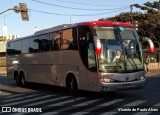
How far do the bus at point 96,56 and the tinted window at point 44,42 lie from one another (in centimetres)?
20

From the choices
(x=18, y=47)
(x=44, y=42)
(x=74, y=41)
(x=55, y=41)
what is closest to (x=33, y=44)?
(x=44, y=42)

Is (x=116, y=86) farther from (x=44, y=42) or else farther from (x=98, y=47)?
(x=44, y=42)

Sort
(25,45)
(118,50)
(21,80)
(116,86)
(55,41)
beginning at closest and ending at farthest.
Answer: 1. (116,86)
2. (118,50)
3. (55,41)
4. (25,45)
5. (21,80)

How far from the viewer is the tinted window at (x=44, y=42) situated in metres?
19.3

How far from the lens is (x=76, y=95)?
54.7 ft

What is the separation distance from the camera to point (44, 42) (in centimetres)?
1989

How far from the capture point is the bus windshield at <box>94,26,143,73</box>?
14695 mm

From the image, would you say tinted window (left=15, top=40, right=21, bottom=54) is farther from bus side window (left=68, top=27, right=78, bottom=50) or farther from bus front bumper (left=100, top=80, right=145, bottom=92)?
bus front bumper (left=100, top=80, right=145, bottom=92)

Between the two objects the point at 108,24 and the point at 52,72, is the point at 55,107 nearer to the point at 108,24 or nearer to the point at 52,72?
the point at 108,24

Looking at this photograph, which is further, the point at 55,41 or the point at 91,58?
the point at 55,41

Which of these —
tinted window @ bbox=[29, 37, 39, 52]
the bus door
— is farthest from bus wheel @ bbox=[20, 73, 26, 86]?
the bus door

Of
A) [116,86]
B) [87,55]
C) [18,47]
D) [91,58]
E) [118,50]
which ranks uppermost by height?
[18,47]

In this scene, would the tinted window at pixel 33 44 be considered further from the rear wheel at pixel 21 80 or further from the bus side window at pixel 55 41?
the rear wheel at pixel 21 80

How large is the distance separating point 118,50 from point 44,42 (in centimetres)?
602
